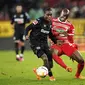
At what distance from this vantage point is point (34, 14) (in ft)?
101

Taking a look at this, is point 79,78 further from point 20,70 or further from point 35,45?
point 20,70

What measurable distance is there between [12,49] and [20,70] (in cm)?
1295

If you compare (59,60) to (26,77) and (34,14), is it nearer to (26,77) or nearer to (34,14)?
(26,77)

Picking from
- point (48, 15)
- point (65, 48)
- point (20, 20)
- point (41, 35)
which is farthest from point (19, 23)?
point (48, 15)

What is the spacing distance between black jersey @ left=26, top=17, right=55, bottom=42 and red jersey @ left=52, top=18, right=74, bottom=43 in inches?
13.8

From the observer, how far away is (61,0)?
32.0 meters

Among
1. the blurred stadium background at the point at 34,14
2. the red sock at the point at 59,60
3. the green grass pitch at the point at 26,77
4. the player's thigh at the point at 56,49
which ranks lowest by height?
the blurred stadium background at the point at 34,14

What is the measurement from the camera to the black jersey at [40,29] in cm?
1407

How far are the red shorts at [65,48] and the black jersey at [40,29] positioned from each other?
0.50 metres

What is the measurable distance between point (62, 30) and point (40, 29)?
2.63ft

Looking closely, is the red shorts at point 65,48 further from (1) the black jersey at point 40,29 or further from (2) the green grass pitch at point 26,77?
(2) the green grass pitch at point 26,77

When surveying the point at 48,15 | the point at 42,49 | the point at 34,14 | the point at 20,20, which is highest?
the point at 48,15

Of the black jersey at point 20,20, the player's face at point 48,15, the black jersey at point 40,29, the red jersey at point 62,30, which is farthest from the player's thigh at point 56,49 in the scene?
the black jersey at point 20,20

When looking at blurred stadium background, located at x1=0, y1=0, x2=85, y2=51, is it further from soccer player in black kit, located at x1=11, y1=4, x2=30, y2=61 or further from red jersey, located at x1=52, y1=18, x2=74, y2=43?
red jersey, located at x1=52, y1=18, x2=74, y2=43
